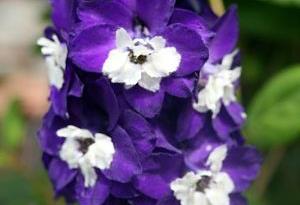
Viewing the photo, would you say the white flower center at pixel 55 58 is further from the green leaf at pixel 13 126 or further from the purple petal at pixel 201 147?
the green leaf at pixel 13 126

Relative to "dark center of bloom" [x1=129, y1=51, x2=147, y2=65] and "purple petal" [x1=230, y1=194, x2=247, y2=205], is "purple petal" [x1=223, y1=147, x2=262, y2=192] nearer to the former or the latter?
"purple petal" [x1=230, y1=194, x2=247, y2=205]

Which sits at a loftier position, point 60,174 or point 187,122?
point 187,122

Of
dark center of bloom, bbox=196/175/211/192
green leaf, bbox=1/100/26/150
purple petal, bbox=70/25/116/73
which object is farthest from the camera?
green leaf, bbox=1/100/26/150

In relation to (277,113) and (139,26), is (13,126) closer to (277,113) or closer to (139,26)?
(277,113)

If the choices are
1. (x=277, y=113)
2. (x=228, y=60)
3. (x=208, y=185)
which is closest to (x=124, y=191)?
(x=208, y=185)

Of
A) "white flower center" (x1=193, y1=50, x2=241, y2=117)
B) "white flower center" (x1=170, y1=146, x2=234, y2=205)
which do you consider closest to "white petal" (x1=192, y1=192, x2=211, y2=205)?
"white flower center" (x1=170, y1=146, x2=234, y2=205)

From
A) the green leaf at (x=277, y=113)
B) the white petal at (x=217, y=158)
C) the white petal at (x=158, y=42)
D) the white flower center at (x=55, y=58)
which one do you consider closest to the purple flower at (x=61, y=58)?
the white flower center at (x=55, y=58)

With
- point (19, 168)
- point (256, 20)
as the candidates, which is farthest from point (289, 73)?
point (19, 168)
